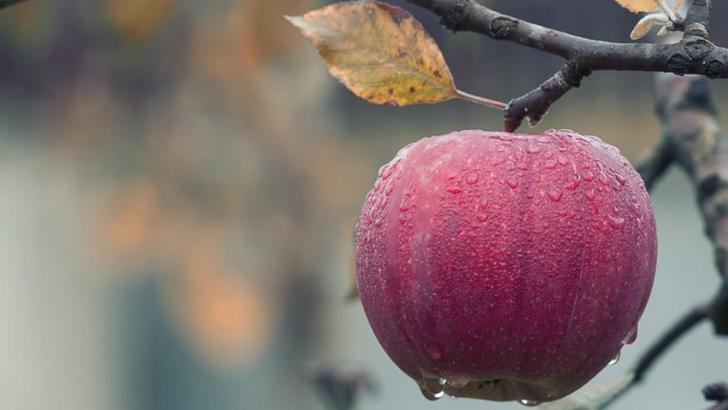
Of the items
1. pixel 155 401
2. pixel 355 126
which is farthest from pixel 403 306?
pixel 155 401

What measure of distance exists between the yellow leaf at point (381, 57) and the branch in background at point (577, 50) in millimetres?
29

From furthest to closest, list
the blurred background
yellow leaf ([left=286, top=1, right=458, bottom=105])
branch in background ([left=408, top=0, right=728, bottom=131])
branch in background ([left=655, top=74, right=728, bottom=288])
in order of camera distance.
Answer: the blurred background < branch in background ([left=655, top=74, right=728, bottom=288]) < yellow leaf ([left=286, top=1, right=458, bottom=105]) < branch in background ([left=408, top=0, right=728, bottom=131])

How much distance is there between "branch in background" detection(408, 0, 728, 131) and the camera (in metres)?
0.52

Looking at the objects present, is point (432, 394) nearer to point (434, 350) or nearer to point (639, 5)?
point (434, 350)

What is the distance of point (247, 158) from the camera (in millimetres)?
2557

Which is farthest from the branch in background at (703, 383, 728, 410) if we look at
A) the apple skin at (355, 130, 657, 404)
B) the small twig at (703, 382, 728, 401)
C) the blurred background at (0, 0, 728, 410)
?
the blurred background at (0, 0, 728, 410)

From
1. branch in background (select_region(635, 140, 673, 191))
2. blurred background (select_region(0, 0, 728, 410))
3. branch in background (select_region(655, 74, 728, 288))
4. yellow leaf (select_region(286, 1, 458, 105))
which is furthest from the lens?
blurred background (select_region(0, 0, 728, 410))

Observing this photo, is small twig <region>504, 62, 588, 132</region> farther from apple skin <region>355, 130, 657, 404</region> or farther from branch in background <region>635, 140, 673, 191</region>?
branch in background <region>635, 140, 673, 191</region>

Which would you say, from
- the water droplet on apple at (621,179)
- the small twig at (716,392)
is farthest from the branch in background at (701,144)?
the water droplet on apple at (621,179)

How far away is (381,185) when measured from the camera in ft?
2.12

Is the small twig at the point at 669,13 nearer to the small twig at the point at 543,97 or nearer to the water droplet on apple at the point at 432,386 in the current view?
the small twig at the point at 543,97

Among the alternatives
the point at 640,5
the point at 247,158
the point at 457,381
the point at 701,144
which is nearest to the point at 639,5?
Answer: the point at 640,5

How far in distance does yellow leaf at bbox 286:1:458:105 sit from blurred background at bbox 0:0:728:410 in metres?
1.18

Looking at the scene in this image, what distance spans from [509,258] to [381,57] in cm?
13
